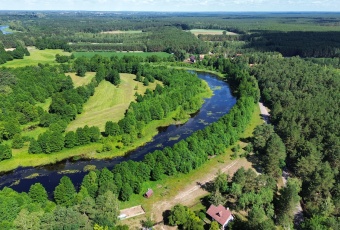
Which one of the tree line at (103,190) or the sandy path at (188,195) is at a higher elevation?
the tree line at (103,190)

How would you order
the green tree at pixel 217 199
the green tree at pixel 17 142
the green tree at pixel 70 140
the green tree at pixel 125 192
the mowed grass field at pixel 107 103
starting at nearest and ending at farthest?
the green tree at pixel 217 199 → the green tree at pixel 125 192 → the green tree at pixel 17 142 → the green tree at pixel 70 140 → the mowed grass field at pixel 107 103

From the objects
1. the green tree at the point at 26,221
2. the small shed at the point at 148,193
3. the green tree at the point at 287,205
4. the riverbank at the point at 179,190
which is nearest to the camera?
the green tree at the point at 26,221

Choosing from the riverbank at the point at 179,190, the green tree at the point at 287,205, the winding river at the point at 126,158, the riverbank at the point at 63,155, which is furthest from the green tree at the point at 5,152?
the green tree at the point at 287,205

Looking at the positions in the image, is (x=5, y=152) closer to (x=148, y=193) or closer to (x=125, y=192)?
(x=125, y=192)

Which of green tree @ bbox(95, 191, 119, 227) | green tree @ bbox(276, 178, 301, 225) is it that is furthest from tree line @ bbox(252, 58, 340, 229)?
green tree @ bbox(95, 191, 119, 227)

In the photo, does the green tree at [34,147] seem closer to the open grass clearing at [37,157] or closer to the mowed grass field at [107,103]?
the open grass clearing at [37,157]

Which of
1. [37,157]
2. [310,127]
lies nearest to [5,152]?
[37,157]

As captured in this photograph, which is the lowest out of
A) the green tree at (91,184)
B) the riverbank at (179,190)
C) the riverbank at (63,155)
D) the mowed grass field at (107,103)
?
the mowed grass field at (107,103)


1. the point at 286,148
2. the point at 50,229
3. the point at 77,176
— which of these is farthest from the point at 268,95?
the point at 50,229
